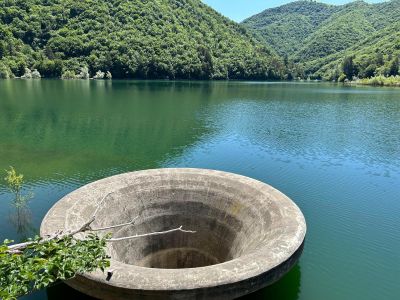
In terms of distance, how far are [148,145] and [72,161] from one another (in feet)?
25.1

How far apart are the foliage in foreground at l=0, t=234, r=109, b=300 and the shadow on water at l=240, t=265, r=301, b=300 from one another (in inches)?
274

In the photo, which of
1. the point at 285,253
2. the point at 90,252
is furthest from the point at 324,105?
the point at 90,252

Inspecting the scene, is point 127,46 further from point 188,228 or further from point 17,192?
point 188,228

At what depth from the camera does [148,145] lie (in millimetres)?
31953

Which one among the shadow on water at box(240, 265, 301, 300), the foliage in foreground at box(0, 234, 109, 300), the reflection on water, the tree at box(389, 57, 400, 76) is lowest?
the shadow on water at box(240, 265, 301, 300)

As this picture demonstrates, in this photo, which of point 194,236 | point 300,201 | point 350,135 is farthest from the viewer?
point 350,135

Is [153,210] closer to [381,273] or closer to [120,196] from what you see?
[120,196]

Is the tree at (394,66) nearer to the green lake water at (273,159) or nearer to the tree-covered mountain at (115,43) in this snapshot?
the tree-covered mountain at (115,43)

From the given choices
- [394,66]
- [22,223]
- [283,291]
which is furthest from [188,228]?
[394,66]

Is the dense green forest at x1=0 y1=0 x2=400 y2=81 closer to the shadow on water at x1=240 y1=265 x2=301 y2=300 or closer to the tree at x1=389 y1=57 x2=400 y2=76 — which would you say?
the tree at x1=389 y1=57 x2=400 y2=76

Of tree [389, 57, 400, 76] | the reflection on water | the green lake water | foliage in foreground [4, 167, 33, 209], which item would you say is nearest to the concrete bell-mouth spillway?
the green lake water

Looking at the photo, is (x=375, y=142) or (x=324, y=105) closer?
(x=375, y=142)

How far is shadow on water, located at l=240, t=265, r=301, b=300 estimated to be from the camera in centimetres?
1188

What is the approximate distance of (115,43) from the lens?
129 m
